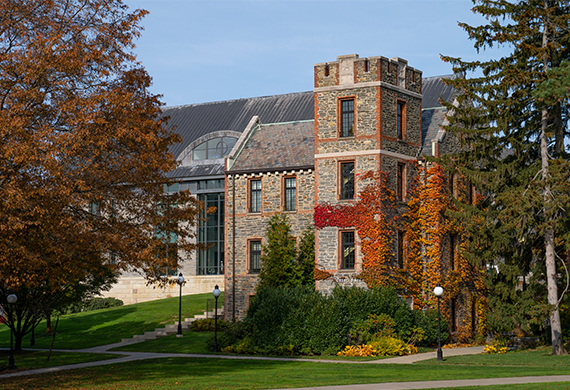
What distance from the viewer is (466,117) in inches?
1286

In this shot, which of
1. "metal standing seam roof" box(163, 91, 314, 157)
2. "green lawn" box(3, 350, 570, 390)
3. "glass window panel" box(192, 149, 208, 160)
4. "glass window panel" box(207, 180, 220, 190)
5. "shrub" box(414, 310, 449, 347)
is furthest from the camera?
"metal standing seam roof" box(163, 91, 314, 157)

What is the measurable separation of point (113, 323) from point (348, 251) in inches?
682

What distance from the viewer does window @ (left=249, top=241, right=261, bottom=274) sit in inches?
1606

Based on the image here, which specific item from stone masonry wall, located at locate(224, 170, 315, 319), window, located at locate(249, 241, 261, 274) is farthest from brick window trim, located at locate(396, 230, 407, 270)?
window, located at locate(249, 241, 261, 274)

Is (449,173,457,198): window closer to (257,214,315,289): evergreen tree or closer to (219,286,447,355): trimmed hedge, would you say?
(219,286,447,355): trimmed hedge

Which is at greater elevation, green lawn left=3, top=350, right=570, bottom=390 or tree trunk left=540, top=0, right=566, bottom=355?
tree trunk left=540, top=0, right=566, bottom=355

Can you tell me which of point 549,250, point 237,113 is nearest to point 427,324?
point 549,250

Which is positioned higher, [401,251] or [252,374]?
[401,251]

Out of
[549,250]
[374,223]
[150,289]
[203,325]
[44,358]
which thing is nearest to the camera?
[549,250]

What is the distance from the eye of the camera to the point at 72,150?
1997cm

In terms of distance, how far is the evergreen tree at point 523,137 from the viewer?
2975 centimetres

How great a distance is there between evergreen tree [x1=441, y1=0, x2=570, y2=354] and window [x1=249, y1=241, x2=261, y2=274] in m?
12.4

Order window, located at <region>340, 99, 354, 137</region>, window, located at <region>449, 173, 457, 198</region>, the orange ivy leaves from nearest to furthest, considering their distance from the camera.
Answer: the orange ivy leaves < window, located at <region>340, 99, 354, 137</region> < window, located at <region>449, 173, 457, 198</region>

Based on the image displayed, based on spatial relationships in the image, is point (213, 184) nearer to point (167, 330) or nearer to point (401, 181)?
point (167, 330)
